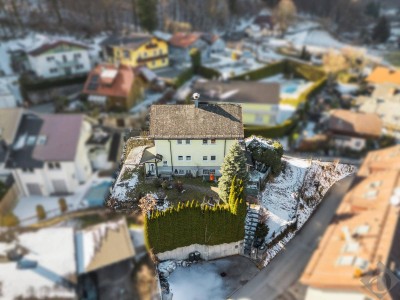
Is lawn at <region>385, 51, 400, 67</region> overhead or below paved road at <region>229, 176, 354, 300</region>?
below

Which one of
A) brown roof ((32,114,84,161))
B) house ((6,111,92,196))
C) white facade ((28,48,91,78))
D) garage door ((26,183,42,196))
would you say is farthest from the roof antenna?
white facade ((28,48,91,78))

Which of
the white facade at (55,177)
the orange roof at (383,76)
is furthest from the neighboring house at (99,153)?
the orange roof at (383,76)

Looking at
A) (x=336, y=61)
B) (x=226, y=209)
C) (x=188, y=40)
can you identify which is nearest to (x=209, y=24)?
(x=188, y=40)

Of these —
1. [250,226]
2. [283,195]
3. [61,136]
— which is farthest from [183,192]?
[61,136]

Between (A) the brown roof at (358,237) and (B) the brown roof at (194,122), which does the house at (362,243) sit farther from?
(B) the brown roof at (194,122)

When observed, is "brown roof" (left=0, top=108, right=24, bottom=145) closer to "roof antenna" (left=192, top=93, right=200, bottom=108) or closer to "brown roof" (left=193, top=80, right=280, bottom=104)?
"roof antenna" (left=192, top=93, right=200, bottom=108)
